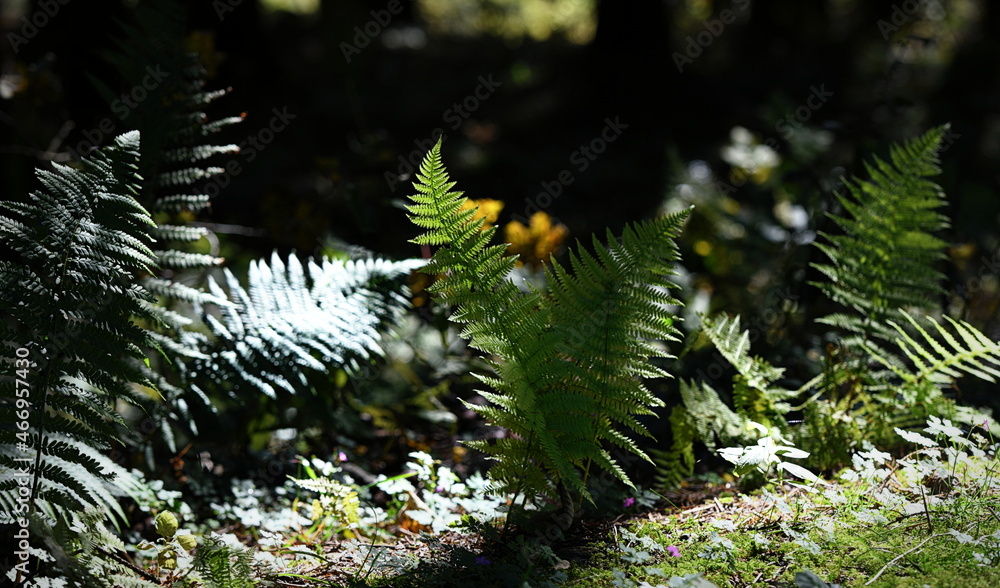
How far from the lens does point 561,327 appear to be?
189 cm

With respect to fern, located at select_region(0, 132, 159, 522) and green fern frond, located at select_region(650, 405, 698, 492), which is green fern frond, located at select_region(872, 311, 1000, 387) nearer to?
green fern frond, located at select_region(650, 405, 698, 492)

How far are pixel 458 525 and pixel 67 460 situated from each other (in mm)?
1032

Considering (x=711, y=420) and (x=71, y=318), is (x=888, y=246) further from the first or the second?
(x=71, y=318)

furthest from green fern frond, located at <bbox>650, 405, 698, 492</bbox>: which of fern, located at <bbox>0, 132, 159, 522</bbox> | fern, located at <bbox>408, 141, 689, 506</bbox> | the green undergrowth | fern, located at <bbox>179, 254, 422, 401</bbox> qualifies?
fern, located at <bbox>0, 132, 159, 522</bbox>

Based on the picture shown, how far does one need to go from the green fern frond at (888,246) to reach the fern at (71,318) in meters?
→ 2.26

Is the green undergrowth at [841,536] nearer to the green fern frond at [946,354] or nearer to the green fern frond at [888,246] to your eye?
the green fern frond at [946,354]

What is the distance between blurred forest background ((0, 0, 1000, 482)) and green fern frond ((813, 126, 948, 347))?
503 millimetres

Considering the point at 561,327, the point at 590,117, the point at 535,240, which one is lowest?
the point at 561,327

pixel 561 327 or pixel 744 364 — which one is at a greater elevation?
pixel 561 327

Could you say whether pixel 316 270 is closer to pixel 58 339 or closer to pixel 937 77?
pixel 58 339

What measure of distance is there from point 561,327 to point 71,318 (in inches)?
48.8

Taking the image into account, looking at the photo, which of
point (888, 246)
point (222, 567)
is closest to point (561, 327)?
point (222, 567)

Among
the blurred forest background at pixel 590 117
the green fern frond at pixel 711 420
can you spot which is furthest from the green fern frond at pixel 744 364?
the blurred forest background at pixel 590 117

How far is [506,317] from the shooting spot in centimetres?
190
